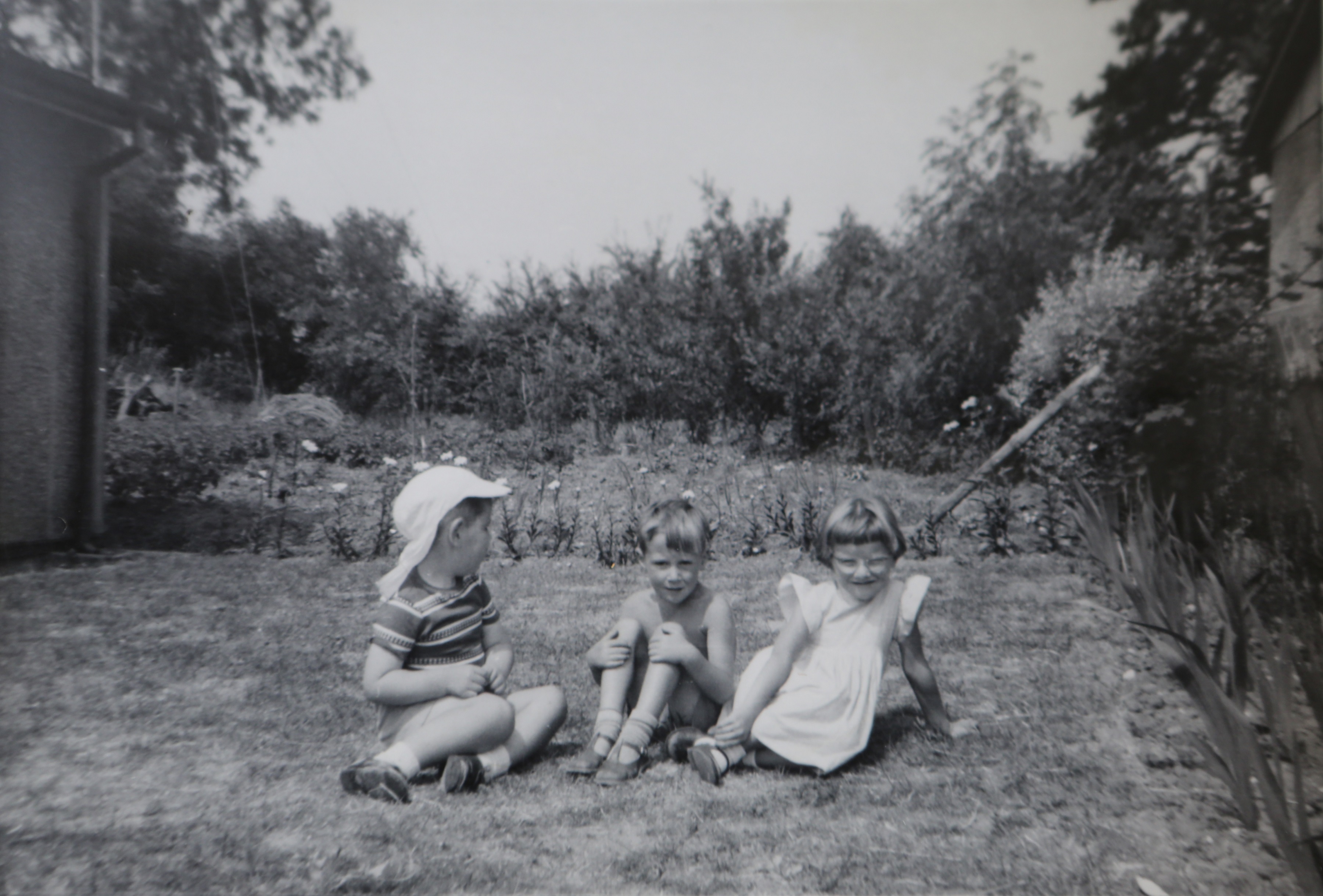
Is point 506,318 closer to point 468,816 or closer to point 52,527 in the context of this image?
point 52,527

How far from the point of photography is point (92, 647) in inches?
112

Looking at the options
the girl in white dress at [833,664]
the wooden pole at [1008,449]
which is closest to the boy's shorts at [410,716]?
the girl in white dress at [833,664]

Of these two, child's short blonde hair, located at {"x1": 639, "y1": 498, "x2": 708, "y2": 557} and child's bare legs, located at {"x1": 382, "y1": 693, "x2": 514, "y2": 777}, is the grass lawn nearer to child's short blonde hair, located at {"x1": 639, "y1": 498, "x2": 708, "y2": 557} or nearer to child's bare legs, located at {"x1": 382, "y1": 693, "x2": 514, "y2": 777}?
child's bare legs, located at {"x1": 382, "y1": 693, "x2": 514, "y2": 777}

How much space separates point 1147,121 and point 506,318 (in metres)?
2.92

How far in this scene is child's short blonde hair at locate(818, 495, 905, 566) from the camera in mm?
2248

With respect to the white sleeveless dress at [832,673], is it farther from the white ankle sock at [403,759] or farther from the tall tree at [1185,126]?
the tall tree at [1185,126]

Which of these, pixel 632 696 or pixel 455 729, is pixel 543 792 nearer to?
pixel 455 729

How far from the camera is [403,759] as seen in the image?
6.51 feet

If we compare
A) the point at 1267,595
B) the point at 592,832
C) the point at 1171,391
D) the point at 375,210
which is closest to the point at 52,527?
the point at 375,210

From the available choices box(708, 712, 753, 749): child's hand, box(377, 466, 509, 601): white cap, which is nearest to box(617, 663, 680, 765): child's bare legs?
box(708, 712, 753, 749): child's hand

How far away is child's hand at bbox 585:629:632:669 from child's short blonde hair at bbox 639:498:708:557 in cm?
27

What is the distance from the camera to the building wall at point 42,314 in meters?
2.96

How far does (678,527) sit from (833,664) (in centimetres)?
59

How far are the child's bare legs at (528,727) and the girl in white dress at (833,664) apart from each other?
1.11 ft
